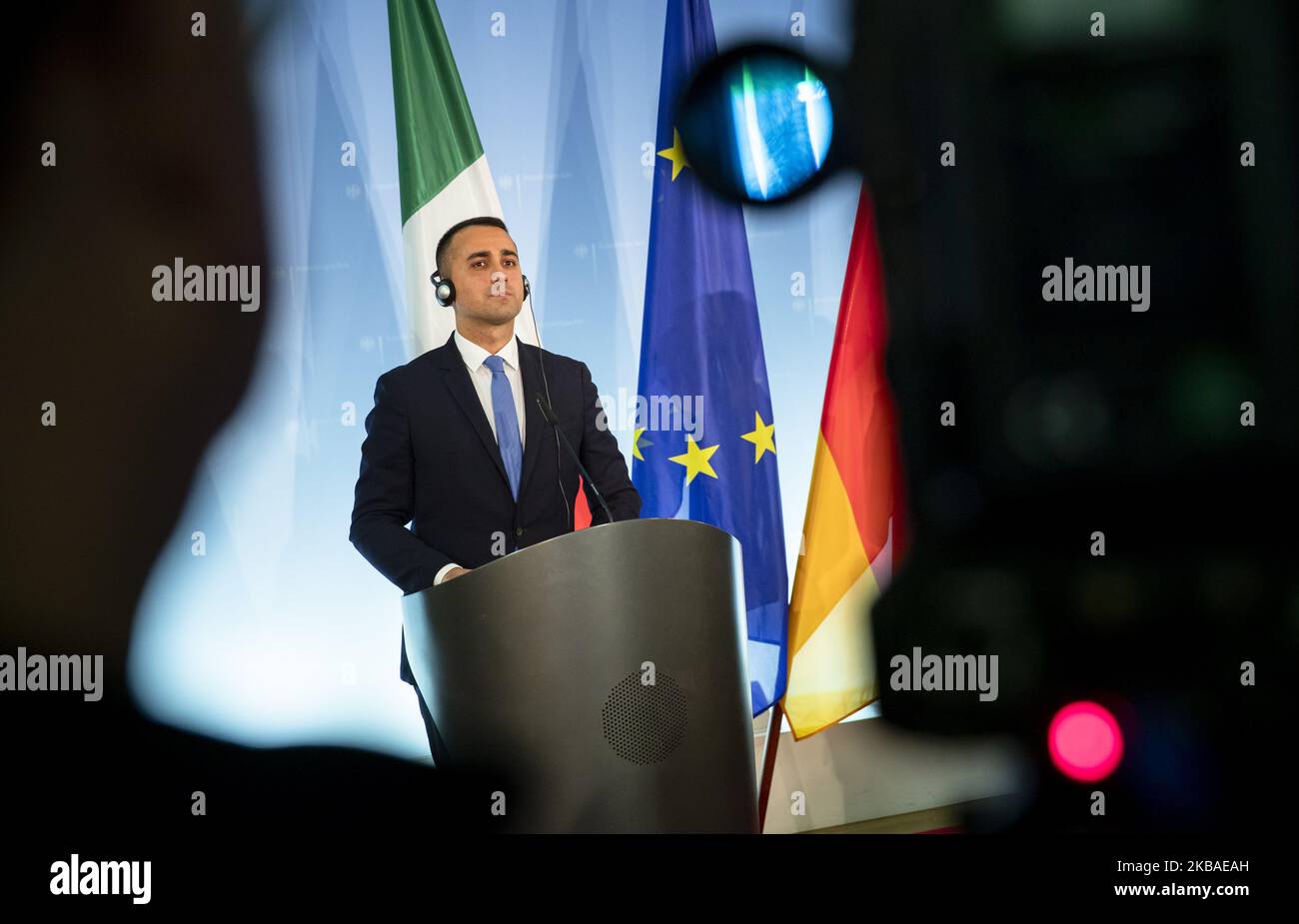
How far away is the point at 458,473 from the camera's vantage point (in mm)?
3283

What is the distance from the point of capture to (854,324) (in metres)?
3.59

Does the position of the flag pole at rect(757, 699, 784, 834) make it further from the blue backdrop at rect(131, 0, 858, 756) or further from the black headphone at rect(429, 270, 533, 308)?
the black headphone at rect(429, 270, 533, 308)

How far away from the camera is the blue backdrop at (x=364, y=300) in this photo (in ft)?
11.2

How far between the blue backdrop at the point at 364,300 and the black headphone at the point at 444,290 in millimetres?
127

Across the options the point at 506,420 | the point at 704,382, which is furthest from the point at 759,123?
the point at 506,420

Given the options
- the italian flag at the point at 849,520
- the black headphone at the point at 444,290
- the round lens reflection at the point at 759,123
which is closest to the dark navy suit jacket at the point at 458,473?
the black headphone at the point at 444,290

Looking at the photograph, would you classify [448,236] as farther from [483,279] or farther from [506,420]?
[506,420]

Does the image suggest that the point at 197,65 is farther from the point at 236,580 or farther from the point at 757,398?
the point at 757,398

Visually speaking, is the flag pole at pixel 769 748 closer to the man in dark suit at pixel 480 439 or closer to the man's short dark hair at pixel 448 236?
the man in dark suit at pixel 480 439

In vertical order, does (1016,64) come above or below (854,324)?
above

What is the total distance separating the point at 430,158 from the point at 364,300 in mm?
465

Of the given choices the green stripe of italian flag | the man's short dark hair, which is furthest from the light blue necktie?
the man's short dark hair
